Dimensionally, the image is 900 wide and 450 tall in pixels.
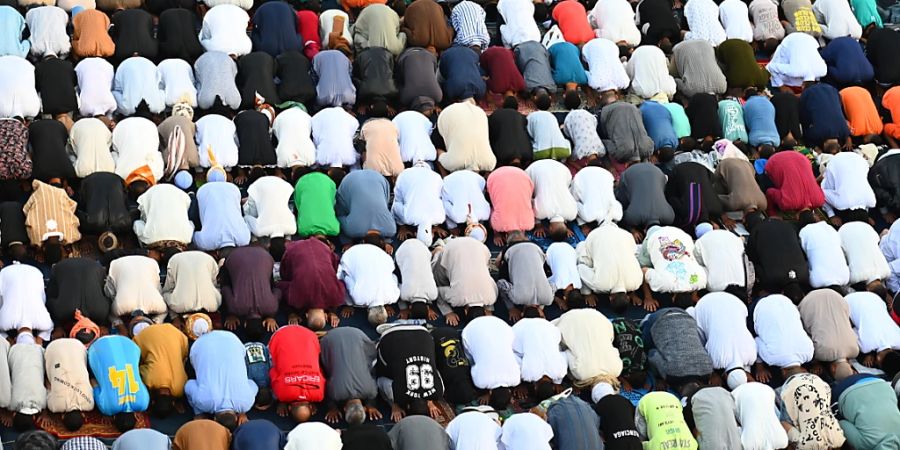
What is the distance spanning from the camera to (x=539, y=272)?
587 inches

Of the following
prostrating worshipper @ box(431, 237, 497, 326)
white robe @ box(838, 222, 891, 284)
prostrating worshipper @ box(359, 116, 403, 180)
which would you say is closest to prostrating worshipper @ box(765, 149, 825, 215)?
white robe @ box(838, 222, 891, 284)

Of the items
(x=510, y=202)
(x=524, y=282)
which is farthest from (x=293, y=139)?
(x=524, y=282)

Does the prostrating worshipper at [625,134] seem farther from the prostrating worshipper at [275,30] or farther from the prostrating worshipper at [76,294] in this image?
the prostrating worshipper at [76,294]

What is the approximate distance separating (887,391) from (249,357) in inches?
228

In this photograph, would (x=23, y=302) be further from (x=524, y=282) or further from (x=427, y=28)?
(x=427, y=28)

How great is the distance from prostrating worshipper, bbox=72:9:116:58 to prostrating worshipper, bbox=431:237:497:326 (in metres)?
4.33

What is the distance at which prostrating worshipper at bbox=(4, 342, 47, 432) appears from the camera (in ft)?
43.1

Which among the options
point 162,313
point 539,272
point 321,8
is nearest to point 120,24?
point 321,8

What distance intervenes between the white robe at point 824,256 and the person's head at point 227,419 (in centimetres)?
591

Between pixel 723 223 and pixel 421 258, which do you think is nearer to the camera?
pixel 421 258

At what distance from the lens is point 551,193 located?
15727 mm

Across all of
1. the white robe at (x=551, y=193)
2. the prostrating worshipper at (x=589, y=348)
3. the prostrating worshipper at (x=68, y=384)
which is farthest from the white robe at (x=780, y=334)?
the prostrating worshipper at (x=68, y=384)

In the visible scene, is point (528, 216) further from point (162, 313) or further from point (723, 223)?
point (162, 313)

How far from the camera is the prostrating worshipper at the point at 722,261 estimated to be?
1537cm
